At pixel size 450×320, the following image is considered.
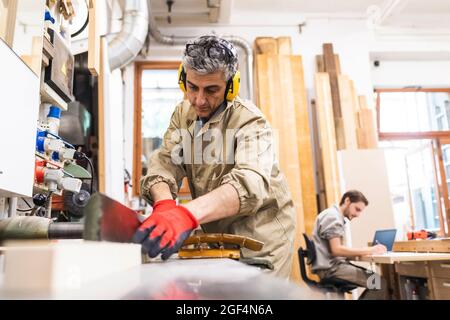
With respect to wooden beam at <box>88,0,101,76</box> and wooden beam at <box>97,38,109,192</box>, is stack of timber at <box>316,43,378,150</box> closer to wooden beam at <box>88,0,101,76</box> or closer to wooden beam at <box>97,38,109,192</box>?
wooden beam at <box>97,38,109,192</box>

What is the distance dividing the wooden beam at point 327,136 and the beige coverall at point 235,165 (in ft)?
9.26

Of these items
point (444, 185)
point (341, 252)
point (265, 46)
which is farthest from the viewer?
point (444, 185)

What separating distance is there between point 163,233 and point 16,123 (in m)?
0.75

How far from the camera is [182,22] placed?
4.79 meters

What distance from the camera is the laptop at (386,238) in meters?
3.08

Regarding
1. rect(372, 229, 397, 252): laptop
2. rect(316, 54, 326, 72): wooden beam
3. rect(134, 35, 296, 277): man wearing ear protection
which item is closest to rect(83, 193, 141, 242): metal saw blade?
rect(134, 35, 296, 277): man wearing ear protection

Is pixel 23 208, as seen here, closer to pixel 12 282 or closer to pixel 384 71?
pixel 12 282

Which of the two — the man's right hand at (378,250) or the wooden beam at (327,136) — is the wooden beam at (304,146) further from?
the man's right hand at (378,250)

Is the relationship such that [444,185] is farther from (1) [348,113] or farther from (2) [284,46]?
(2) [284,46]

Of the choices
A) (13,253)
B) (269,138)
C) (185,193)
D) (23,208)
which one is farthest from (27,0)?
(185,193)

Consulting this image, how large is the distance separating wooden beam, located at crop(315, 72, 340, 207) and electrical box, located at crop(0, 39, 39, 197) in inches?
131

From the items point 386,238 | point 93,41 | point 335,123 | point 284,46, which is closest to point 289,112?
point 335,123

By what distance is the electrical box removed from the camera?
3.73 feet

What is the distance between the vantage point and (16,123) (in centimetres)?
122
